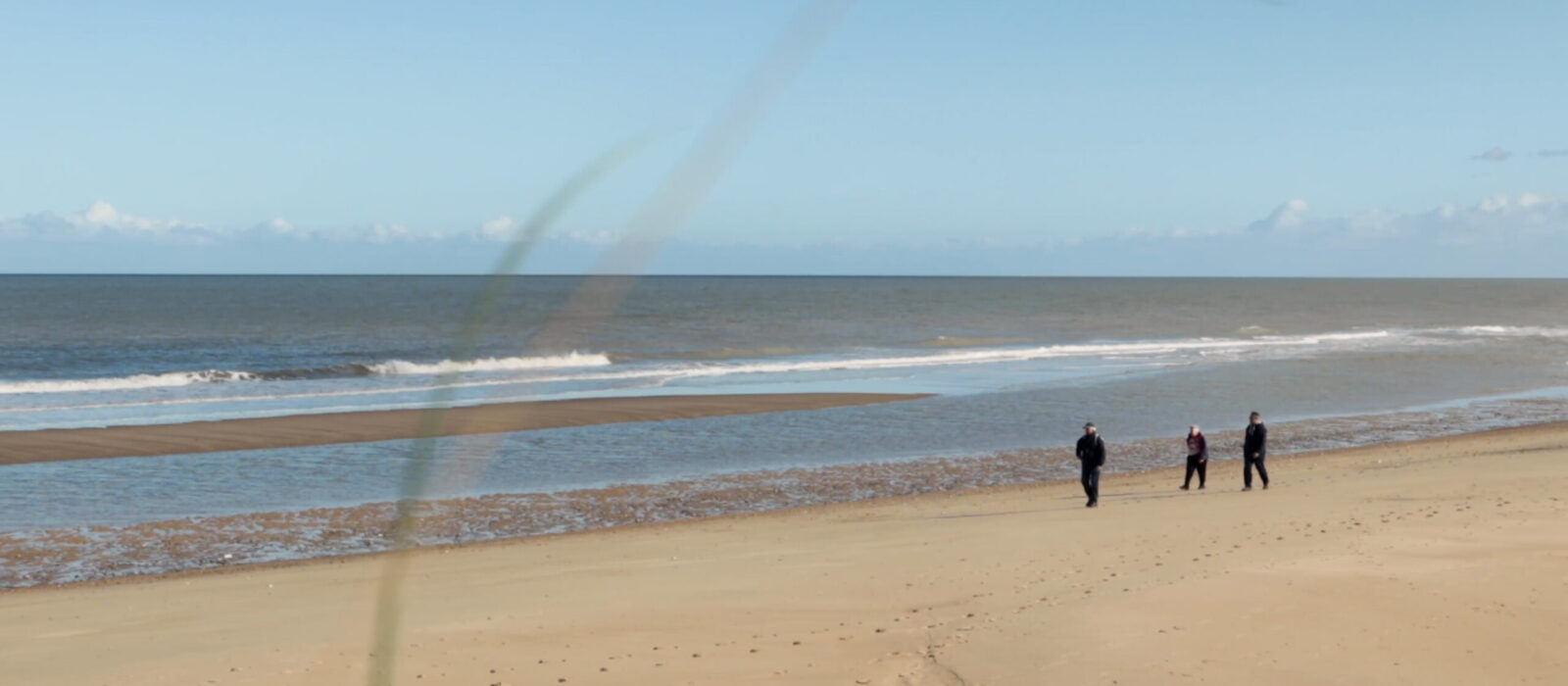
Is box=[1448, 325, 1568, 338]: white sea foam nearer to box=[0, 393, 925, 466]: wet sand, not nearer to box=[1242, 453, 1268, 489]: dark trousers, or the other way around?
box=[0, 393, 925, 466]: wet sand

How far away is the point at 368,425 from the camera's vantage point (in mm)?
27453

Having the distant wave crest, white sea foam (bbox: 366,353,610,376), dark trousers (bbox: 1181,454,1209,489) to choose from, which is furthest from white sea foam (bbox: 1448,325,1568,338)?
dark trousers (bbox: 1181,454,1209,489)

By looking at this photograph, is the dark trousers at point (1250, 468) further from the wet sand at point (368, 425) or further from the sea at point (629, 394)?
the wet sand at point (368, 425)

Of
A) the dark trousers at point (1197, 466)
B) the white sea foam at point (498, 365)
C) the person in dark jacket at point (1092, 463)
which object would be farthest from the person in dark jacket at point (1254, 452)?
the white sea foam at point (498, 365)

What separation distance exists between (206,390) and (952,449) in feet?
76.6

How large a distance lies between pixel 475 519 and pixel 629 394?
17.8 m

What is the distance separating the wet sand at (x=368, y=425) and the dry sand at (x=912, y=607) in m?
8.31

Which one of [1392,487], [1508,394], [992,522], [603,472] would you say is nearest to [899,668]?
[992,522]

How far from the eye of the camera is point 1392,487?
1714cm

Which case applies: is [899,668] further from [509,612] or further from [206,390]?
[206,390]

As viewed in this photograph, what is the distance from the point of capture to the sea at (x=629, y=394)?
55.2ft

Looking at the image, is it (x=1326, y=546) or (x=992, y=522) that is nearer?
(x=1326, y=546)

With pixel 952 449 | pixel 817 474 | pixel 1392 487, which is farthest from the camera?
pixel 952 449

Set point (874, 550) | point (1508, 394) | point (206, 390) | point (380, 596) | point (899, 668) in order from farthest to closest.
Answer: point (206, 390) → point (1508, 394) → point (874, 550) → point (380, 596) → point (899, 668)
